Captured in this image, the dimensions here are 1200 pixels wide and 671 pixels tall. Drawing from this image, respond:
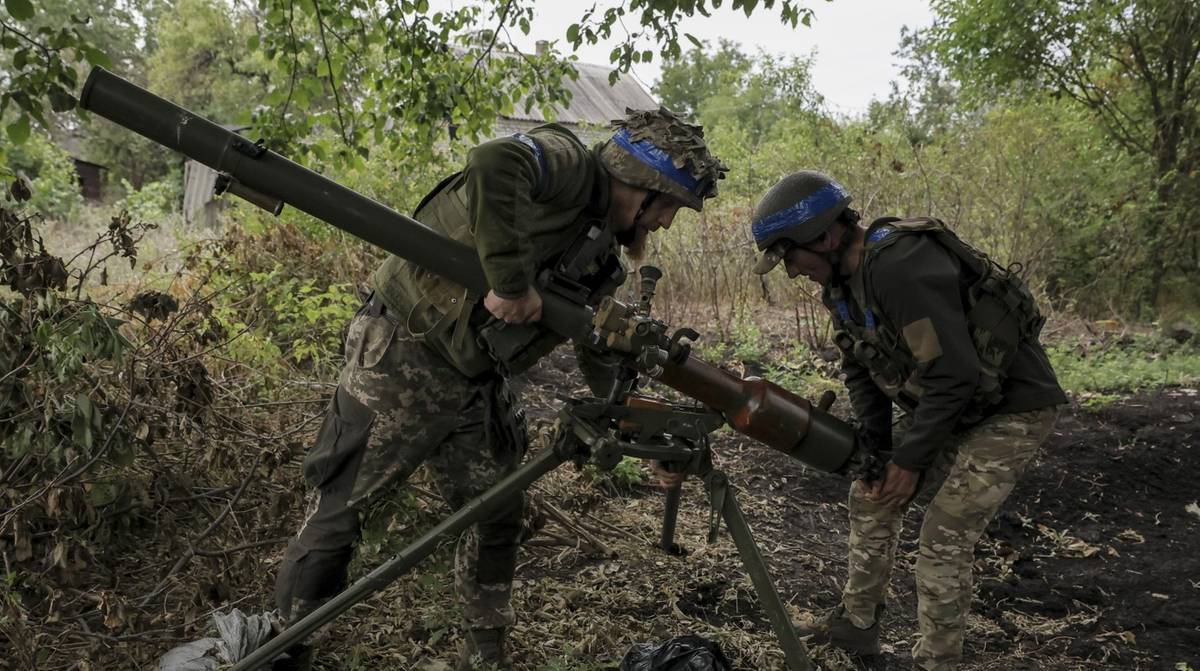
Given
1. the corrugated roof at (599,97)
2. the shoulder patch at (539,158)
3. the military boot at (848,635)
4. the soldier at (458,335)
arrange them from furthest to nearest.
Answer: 1. the corrugated roof at (599,97)
2. the military boot at (848,635)
3. the soldier at (458,335)
4. the shoulder patch at (539,158)

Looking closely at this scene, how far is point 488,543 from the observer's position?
2902mm

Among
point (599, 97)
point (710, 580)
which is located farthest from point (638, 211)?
point (599, 97)

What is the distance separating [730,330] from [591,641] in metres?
5.51

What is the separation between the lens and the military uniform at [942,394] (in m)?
2.67

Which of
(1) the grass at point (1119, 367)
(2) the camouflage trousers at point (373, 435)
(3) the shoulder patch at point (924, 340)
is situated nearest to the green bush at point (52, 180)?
(2) the camouflage trousers at point (373, 435)

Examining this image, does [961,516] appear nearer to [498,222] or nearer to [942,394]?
[942,394]

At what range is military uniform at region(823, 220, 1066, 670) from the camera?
2.67 meters

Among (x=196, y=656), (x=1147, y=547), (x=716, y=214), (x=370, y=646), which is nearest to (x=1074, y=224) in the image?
(x=716, y=214)

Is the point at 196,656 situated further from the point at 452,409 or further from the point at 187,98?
the point at 187,98

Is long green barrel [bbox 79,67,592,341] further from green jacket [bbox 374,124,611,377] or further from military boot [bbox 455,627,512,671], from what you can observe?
military boot [bbox 455,627,512,671]

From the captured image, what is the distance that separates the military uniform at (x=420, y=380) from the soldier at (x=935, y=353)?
0.83 m

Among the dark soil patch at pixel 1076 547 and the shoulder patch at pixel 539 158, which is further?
the dark soil patch at pixel 1076 547

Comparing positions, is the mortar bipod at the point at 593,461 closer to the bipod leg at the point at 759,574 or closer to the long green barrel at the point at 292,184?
the bipod leg at the point at 759,574

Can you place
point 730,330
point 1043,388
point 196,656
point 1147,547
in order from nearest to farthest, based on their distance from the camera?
point 196,656
point 1043,388
point 1147,547
point 730,330
